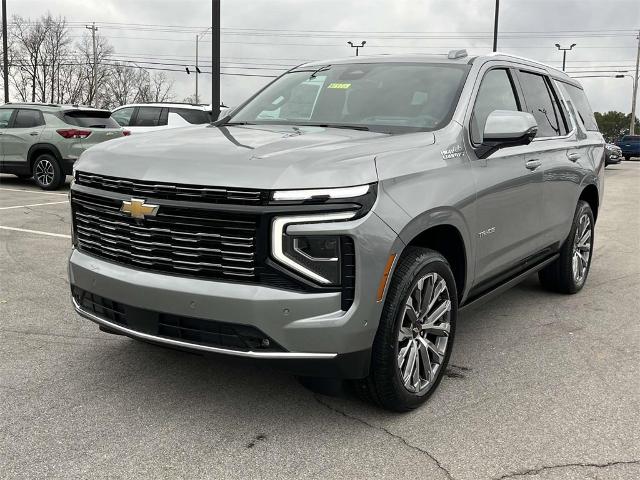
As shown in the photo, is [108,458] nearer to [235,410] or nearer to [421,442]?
[235,410]

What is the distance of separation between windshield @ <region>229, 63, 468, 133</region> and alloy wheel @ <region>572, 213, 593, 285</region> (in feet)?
7.82

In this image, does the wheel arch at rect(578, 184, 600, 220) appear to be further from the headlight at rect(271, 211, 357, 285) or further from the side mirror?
the headlight at rect(271, 211, 357, 285)

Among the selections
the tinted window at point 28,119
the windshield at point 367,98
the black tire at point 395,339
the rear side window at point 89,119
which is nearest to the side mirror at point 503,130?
the windshield at point 367,98

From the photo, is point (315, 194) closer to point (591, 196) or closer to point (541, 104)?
point (541, 104)

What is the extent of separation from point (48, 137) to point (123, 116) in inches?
110

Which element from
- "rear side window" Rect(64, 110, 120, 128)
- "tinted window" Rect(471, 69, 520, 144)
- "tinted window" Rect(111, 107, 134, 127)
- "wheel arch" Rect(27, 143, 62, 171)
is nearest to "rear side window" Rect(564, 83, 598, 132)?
"tinted window" Rect(471, 69, 520, 144)

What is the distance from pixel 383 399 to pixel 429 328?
1.55 feet

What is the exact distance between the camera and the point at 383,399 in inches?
128

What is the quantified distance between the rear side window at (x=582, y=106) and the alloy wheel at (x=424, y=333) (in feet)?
10.5

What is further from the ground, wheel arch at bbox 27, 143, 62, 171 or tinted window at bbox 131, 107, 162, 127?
tinted window at bbox 131, 107, 162, 127

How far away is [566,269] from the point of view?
573cm

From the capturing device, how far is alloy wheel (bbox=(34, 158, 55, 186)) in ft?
44.6

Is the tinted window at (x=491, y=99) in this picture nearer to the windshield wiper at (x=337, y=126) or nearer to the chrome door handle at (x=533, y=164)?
the chrome door handle at (x=533, y=164)

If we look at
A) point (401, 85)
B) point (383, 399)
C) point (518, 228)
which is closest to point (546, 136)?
point (518, 228)
